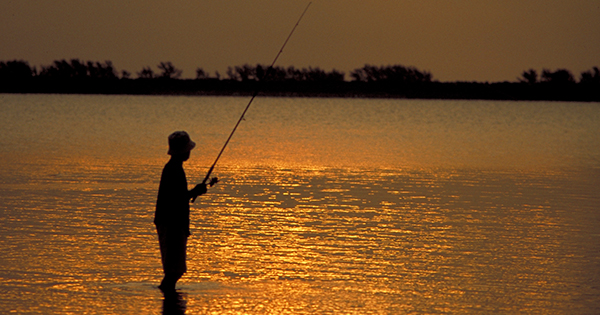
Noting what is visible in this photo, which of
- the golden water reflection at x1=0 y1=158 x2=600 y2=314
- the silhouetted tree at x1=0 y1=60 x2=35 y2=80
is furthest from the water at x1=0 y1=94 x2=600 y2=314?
the silhouetted tree at x1=0 y1=60 x2=35 y2=80

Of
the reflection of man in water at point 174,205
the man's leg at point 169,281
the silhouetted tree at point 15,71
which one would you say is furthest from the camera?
the silhouetted tree at point 15,71

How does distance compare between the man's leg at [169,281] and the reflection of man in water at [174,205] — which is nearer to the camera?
the reflection of man in water at [174,205]

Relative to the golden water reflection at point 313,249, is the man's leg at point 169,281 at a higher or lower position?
higher

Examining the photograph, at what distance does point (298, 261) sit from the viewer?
8.62 m

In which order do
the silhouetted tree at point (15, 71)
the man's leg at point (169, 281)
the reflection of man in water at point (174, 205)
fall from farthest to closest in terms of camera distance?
the silhouetted tree at point (15, 71) → the man's leg at point (169, 281) → the reflection of man in water at point (174, 205)

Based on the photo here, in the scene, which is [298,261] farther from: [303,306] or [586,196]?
[586,196]

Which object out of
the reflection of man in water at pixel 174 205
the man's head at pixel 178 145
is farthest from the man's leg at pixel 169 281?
the man's head at pixel 178 145

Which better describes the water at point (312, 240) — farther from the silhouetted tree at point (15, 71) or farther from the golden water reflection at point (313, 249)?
the silhouetted tree at point (15, 71)

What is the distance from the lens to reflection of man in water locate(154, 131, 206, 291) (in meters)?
6.98

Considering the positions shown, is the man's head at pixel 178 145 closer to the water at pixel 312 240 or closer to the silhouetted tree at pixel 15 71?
the water at pixel 312 240

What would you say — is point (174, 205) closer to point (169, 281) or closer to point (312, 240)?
point (169, 281)

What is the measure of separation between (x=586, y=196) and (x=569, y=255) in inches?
198

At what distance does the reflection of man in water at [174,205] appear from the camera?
22.9 feet

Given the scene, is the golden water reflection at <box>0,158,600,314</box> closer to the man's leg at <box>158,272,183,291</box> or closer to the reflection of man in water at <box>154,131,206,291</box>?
the man's leg at <box>158,272,183,291</box>
